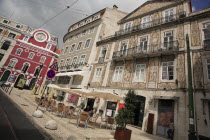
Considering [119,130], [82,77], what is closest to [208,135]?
[119,130]

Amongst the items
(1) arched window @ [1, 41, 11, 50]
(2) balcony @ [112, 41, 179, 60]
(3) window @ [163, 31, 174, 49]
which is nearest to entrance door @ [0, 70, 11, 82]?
(1) arched window @ [1, 41, 11, 50]

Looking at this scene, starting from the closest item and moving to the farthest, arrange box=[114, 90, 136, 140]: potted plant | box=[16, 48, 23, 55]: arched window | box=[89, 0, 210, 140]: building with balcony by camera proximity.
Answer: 1. box=[114, 90, 136, 140]: potted plant
2. box=[89, 0, 210, 140]: building with balcony
3. box=[16, 48, 23, 55]: arched window

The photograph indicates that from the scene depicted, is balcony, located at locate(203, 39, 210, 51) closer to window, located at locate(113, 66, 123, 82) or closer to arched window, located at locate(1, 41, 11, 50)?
window, located at locate(113, 66, 123, 82)

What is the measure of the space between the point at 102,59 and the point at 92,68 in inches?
89.3

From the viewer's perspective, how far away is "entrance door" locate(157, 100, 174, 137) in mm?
10289

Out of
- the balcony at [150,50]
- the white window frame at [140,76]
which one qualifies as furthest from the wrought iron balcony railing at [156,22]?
the white window frame at [140,76]

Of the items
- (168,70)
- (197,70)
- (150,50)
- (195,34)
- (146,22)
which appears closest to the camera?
(197,70)

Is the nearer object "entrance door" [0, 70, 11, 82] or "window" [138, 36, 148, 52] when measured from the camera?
"window" [138, 36, 148, 52]

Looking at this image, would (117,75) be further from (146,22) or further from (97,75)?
(146,22)

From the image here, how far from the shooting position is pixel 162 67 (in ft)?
40.9

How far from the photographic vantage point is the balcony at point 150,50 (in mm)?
12141

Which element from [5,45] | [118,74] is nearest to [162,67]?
[118,74]

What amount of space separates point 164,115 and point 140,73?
193 inches

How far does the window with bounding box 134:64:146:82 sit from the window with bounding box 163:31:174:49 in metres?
3.11
